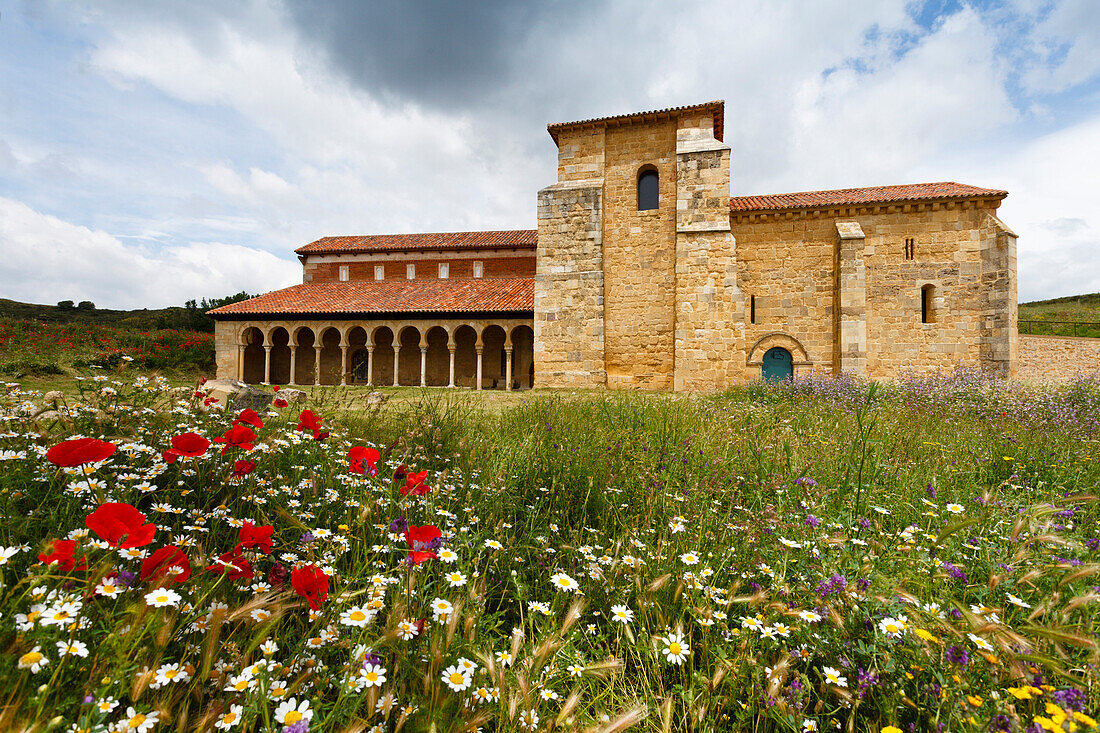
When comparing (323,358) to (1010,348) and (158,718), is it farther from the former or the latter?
(1010,348)

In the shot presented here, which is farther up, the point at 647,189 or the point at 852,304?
the point at 647,189

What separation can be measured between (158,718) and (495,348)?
78.2 feet

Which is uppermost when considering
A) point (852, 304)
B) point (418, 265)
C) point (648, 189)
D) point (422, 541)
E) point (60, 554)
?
point (648, 189)

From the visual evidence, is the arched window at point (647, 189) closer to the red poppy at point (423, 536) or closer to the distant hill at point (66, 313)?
the red poppy at point (423, 536)

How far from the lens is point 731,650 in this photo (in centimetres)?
178

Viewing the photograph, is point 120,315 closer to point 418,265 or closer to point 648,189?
point 418,265

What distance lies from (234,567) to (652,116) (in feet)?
61.4

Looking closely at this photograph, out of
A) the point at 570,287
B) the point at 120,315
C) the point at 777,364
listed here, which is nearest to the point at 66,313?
the point at 120,315

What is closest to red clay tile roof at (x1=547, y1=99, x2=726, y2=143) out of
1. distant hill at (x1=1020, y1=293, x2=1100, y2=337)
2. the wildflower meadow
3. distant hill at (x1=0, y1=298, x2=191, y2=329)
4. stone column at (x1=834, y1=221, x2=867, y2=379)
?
stone column at (x1=834, y1=221, x2=867, y2=379)

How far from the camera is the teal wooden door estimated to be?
57.5 feet

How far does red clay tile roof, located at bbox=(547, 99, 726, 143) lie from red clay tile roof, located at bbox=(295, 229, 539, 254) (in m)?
8.13

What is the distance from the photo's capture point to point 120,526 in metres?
1.17

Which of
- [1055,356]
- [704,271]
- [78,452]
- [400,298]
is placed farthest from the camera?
[400,298]

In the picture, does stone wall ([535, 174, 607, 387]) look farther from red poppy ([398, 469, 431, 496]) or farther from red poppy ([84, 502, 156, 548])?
red poppy ([84, 502, 156, 548])
